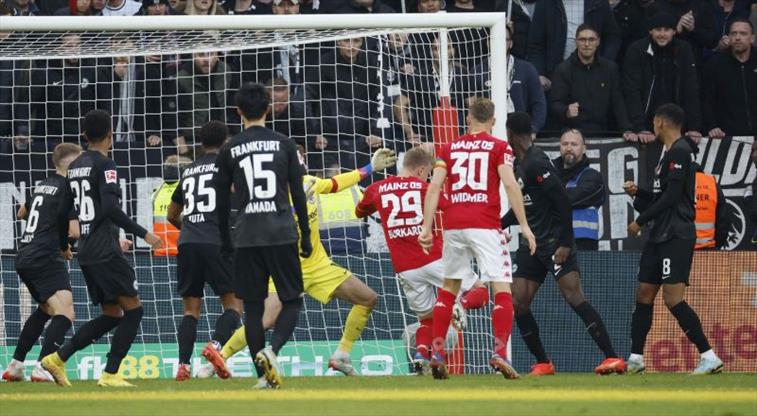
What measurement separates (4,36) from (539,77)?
252 inches

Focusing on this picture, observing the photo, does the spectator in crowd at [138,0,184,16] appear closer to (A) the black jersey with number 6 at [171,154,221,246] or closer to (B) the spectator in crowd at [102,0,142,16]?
(B) the spectator in crowd at [102,0,142,16]

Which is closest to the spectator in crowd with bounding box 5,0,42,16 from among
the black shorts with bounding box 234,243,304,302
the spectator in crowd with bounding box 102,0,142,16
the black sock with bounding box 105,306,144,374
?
the spectator in crowd with bounding box 102,0,142,16

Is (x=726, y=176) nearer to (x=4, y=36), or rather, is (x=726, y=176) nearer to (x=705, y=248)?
(x=705, y=248)

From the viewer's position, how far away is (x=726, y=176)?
16.7 meters

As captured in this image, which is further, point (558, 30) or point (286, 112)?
point (558, 30)

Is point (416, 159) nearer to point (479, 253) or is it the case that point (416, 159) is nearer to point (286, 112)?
point (479, 253)

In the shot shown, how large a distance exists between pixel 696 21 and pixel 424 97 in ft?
15.2

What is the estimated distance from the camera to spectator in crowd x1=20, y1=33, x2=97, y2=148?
53.6 feet

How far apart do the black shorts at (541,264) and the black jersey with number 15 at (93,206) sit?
376 centimetres

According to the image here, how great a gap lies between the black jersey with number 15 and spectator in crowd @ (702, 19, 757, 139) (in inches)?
343

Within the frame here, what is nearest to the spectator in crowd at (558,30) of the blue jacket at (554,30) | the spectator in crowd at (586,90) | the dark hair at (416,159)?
the blue jacket at (554,30)

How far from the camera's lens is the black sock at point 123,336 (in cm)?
1170

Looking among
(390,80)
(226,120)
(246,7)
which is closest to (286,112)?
(226,120)

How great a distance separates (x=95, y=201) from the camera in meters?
11.8
